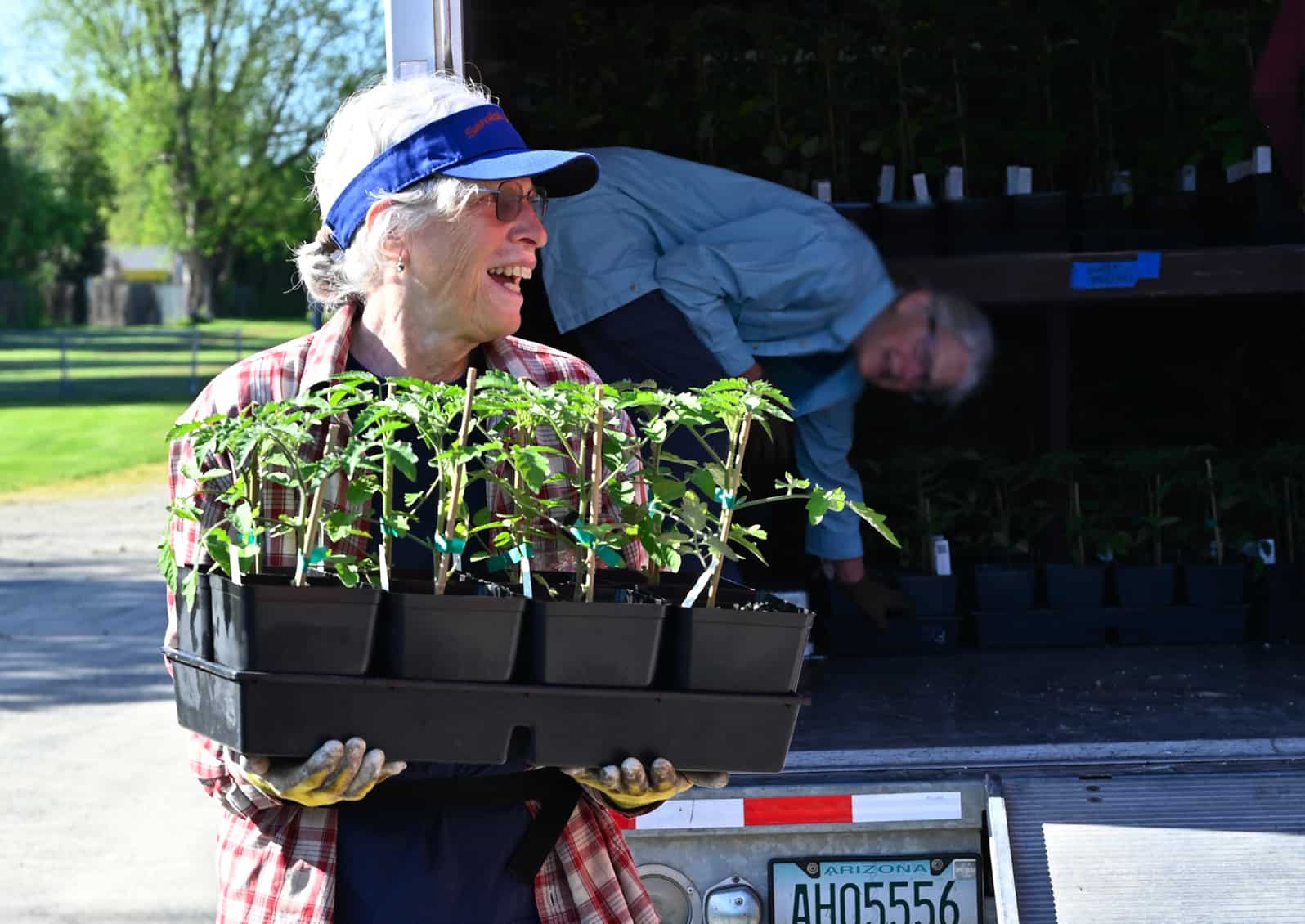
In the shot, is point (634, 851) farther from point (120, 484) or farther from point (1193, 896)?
point (120, 484)

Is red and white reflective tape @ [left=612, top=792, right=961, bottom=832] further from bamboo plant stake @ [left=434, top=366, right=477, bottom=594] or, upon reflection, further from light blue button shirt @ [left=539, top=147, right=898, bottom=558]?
light blue button shirt @ [left=539, top=147, right=898, bottom=558]

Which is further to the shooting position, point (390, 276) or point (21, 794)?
point (21, 794)

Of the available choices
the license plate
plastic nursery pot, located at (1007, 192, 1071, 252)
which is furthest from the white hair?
plastic nursery pot, located at (1007, 192, 1071, 252)

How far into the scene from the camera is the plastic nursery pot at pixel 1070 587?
485 cm

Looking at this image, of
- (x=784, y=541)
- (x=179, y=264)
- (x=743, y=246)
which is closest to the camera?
(x=743, y=246)

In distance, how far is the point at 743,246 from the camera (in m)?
4.57

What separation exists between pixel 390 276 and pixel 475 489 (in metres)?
0.30

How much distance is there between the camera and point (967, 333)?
17.0 feet

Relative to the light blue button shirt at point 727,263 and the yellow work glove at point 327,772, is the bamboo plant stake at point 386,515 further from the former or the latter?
the light blue button shirt at point 727,263

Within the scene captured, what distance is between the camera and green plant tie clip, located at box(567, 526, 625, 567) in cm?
180

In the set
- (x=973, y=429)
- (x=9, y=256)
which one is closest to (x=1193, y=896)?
(x=973, y=429)

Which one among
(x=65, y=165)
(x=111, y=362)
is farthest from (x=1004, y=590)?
(x=65, y=165)

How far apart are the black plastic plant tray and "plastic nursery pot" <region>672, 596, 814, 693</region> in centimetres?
2

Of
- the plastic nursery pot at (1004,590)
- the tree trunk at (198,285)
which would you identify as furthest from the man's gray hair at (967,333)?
the tree trunk at (198,285)
